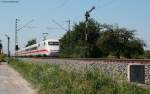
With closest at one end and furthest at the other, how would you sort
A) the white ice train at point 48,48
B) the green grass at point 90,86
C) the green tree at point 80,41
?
the green grass at point 90,86, the white ice train at point 48,48, the green tree at point 80,41

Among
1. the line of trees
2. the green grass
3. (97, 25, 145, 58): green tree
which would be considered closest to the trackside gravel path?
the green grass

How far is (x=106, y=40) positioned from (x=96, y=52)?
2739 millimetres

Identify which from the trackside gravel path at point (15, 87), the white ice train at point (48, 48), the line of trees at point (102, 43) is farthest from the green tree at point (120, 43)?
the trackside gravel path at point (15, 87)

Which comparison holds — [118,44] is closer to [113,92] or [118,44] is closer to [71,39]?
[71,39]

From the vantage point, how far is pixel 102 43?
81000 millimetres

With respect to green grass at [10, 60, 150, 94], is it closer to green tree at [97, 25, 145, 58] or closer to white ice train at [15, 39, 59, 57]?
white ice train at [15, 39, 59, 57]

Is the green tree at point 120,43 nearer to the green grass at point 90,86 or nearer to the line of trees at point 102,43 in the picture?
the line of trees at point 102,43

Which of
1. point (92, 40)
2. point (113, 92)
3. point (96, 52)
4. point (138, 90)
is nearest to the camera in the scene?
point (138, 90)

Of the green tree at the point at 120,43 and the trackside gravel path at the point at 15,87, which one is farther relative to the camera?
the green tree at the point at 120,43

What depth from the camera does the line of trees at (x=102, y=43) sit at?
77.9 meters

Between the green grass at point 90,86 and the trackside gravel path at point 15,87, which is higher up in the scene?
the green grass at point 90,86

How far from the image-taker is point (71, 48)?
83000mm

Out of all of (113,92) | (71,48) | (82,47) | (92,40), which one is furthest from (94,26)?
(113,92)

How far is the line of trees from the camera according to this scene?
77938 mm
